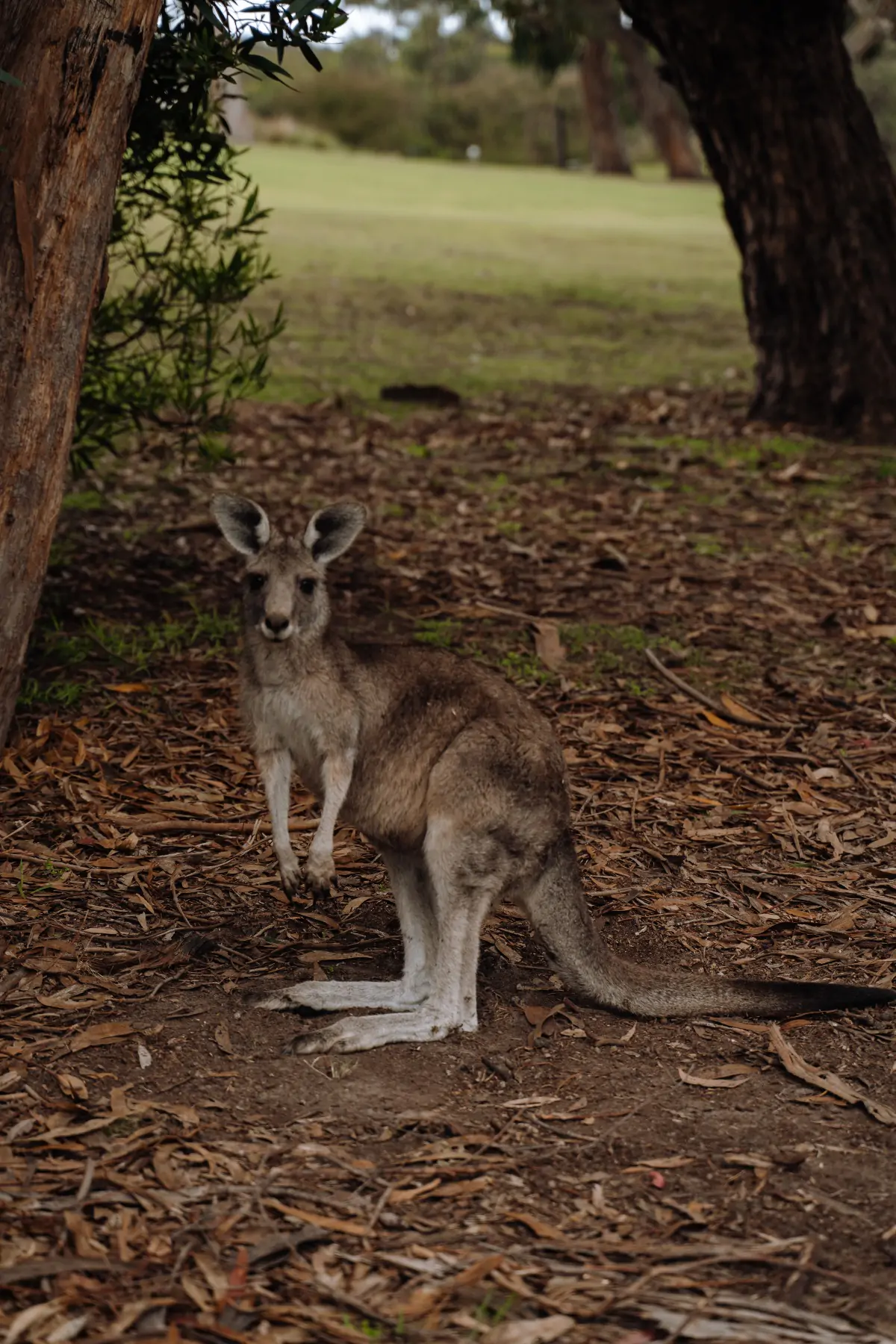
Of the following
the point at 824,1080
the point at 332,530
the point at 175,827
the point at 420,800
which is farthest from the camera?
the point at 175,827

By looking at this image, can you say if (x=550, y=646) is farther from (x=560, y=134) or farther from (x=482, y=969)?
(x=560, y=134)

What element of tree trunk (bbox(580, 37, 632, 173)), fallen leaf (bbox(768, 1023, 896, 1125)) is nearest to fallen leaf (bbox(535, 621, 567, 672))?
fallen leaf (bbox(768, 1023, 896, 1125))

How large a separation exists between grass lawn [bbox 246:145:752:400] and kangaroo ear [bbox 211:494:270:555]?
21.7 feet

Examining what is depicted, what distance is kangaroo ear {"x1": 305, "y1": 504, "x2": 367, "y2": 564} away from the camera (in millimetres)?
3992

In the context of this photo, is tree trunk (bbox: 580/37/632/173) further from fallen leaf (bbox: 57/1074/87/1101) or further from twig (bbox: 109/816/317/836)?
fallen leaf (bbox: 57/1074/87/1101)

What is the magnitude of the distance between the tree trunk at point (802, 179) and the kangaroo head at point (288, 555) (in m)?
5.95

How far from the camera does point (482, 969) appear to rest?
4043 mm

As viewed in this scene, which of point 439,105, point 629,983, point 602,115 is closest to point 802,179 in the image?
point 629,983

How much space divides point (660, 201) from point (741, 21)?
20.9 meters

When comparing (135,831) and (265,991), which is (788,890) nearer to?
(265,991)

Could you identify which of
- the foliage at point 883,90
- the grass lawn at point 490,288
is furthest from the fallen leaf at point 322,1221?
the foliage at point 883,90

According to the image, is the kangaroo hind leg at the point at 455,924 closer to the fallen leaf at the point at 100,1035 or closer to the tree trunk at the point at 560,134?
the fallen leaf at the point at 100,1035

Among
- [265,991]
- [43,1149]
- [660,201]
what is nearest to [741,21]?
[265,991]

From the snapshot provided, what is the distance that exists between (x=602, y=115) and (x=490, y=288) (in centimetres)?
2088
